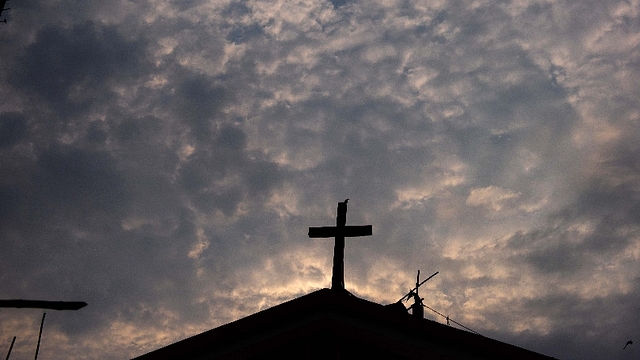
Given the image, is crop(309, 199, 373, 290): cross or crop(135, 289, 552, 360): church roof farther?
crop(309, 199, 373, 290): cross

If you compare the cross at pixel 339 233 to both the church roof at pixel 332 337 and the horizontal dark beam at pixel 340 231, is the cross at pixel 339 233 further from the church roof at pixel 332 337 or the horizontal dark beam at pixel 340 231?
the church roof at pixel 332 337

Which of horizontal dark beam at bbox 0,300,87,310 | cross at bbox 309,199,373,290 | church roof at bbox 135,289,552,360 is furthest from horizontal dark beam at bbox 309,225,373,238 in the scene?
horizontal dark beam at bbox 0,300,87,310

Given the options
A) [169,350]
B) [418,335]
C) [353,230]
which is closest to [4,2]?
[353,230]

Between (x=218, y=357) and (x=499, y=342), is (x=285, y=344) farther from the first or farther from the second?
(x=499, y=342)

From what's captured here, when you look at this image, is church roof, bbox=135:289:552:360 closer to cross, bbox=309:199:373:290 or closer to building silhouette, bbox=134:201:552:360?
building silhouette, bbox=134:201:552:360

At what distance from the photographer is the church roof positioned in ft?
23.3

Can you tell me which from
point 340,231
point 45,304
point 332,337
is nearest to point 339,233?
point 340,231

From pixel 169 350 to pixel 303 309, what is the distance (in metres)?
1.87

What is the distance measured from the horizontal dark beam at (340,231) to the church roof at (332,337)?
445 cm

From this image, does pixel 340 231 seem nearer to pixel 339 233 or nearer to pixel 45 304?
pixel 339 233

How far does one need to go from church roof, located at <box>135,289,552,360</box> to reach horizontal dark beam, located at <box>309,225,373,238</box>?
4.45 m

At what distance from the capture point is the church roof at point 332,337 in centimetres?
709

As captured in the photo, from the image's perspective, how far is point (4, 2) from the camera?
894 inches

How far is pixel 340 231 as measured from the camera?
12.1 metres
